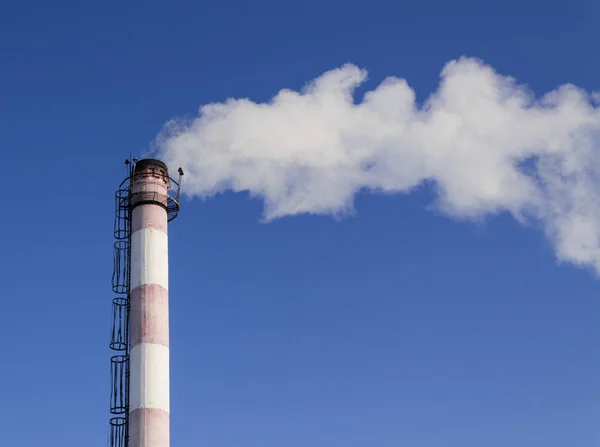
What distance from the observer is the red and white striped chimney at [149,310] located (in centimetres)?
4703

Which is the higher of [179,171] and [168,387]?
[179,171]

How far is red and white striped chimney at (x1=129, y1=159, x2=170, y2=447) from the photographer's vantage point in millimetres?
47031

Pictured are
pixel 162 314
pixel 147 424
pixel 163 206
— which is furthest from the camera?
pixel 163 206

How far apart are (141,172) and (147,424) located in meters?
15.1

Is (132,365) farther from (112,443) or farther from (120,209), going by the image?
(120,209)

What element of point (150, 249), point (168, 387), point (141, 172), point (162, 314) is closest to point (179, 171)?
point (141, 172)

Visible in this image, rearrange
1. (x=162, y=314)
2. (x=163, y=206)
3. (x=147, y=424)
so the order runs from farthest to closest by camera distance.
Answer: (x=163, y=206), (x=162, y=314), (x=147, y=424)

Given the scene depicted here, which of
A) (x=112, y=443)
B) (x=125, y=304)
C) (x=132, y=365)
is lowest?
(x=112, y=443)

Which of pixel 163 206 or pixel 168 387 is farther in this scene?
pixel 163 206

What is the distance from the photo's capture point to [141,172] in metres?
53.4

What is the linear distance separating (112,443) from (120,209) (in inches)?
544

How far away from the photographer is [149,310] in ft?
162

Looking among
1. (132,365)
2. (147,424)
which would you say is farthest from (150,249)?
(147,424)

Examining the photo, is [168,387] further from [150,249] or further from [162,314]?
[150,249]
